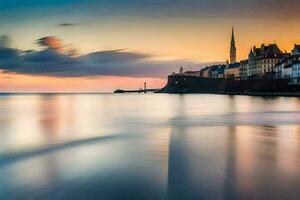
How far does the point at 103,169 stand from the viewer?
9.51m

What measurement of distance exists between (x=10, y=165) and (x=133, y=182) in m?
4.75

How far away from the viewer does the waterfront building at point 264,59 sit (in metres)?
118

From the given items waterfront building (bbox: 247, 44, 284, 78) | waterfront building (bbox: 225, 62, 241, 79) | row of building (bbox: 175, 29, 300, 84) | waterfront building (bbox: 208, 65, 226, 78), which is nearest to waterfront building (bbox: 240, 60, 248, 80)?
row of building (bbox: 175, 29, 300, 84)

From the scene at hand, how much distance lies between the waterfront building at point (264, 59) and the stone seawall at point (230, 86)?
23.1 ft

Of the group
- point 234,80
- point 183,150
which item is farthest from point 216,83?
point 183,150

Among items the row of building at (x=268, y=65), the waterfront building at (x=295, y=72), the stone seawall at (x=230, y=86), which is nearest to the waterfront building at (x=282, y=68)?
the row of building at (x=268, y=65)

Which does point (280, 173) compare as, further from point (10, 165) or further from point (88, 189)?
point (10, 165)

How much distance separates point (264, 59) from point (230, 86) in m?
16.4

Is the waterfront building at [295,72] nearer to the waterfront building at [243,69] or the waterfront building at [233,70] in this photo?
the waterfront building at [243,69]

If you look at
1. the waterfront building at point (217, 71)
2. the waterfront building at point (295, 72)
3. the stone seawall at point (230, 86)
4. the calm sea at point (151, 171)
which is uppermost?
the waterfront building at point (217, 71)

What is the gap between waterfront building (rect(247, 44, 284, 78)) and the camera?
11775cm

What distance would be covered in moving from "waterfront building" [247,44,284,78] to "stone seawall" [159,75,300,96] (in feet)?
23.1

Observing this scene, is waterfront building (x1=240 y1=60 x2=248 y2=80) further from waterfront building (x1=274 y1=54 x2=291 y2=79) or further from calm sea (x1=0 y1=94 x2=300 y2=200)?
calm sea (x1=0 y1=94 x2=300 y2=200)

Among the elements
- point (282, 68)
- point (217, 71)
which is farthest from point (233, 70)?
point (282, 68)
